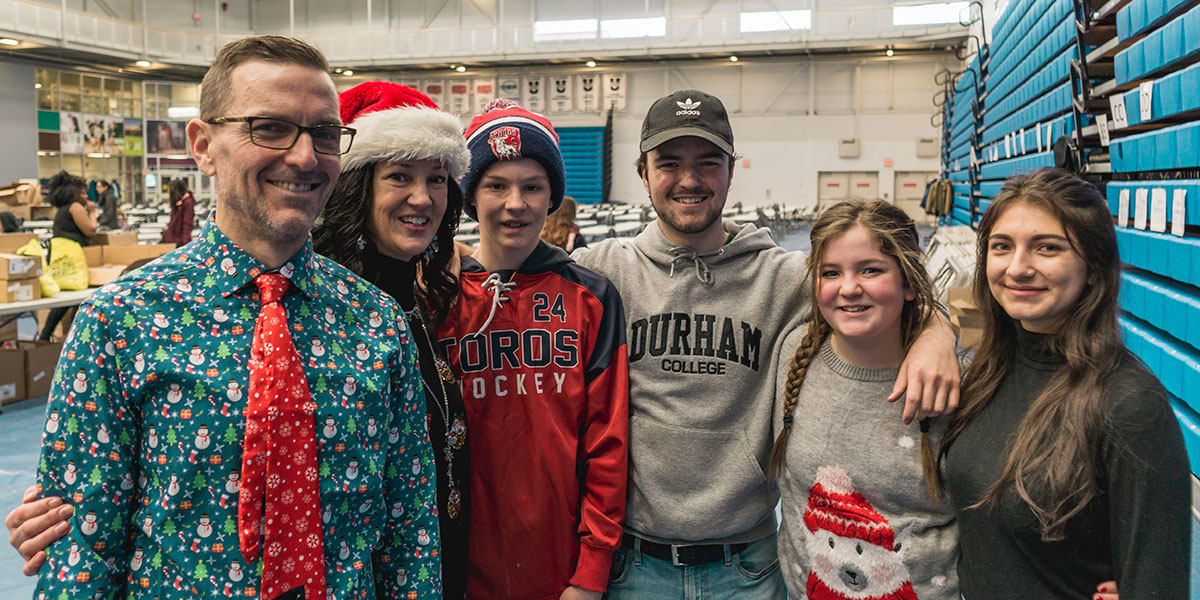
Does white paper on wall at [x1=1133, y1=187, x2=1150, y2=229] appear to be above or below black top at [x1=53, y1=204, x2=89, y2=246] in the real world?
below

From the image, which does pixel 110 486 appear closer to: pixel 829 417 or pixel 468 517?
pixel 468 517

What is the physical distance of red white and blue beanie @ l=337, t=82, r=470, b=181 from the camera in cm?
154

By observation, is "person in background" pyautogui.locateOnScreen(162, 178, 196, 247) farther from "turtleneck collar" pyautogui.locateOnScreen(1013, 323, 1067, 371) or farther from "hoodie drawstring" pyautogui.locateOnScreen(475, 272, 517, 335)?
"turtleneck collar" pyautogui.locateOnScreen(1013, 323, 1067, 371)

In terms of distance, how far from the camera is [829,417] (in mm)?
1604

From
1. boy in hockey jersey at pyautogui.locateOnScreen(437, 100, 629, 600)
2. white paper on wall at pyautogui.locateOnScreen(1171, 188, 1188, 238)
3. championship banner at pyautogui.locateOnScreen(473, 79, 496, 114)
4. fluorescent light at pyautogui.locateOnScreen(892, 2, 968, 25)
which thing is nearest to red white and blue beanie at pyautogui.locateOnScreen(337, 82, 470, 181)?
boy in hockey jersey at pyautogui.locateOnScreen(437, 100, 629, 600)

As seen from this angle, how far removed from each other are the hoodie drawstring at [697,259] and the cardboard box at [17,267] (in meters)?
5.63

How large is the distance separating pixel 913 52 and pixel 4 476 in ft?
67.5

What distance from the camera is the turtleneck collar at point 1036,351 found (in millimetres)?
1395

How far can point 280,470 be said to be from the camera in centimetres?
110

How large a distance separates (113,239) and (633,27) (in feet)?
52.4

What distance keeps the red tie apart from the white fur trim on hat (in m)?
0.49

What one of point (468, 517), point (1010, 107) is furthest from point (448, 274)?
point (1010, 107)

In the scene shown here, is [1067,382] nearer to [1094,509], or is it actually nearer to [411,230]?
[1094,509]

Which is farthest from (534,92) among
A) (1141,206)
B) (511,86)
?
(1141,206)
